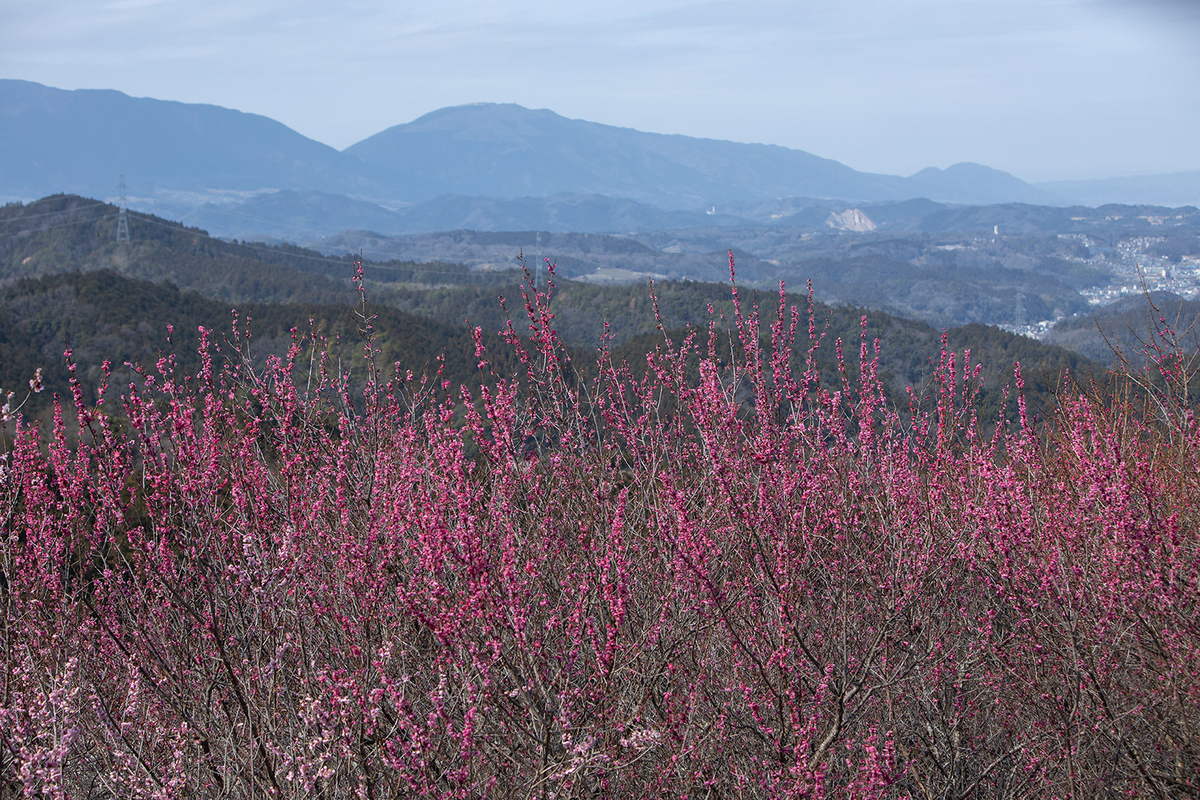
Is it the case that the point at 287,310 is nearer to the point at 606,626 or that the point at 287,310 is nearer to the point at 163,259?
the point at 163,259

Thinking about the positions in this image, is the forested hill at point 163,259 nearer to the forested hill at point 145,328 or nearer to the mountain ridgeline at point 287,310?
the mountain ridgeline at point 287,310

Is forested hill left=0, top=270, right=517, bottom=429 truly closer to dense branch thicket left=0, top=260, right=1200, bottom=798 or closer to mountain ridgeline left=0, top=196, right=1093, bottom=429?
mountain ridgeline left=0, top=196, right=1093, bottom=429

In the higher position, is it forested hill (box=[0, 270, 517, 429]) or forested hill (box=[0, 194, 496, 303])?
forested hill (box=[0, 194, 496, 303])

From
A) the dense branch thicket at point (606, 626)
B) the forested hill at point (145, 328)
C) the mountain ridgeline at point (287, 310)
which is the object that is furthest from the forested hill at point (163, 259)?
the dense branch thicket at point (606, 626)

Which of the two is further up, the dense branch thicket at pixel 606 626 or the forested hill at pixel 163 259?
the forested hill at pixel 163 259

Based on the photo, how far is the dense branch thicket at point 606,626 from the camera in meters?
2.98

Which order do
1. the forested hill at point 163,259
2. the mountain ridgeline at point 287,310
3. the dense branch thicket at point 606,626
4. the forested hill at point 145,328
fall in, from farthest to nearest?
the forested hill at point 163,259, the forested hill at point 145,328, the mountain ridgeline at point 287,310, the dense branch thicket at point 606,626

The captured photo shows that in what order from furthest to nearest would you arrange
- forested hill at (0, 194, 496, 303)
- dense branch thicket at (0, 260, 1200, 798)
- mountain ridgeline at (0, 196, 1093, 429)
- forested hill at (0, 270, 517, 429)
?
forested hill at (0, 194, 496, 303) → forested hill at (0, 270, 517, 429) → mountain ridgeline at (0, 196, 1093, 429) → dense branch thicket at (0, 260, 1200, 798)

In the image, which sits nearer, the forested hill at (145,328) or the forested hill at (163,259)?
the forested hill at (145,328)

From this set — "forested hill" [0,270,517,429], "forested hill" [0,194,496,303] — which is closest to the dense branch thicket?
"forested hill" [0,270,517,429]

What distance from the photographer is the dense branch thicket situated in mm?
2979

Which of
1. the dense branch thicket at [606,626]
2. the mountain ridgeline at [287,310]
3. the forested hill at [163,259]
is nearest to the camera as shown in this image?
the dense branch thicket at [606,626]

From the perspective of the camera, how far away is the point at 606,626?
337cm

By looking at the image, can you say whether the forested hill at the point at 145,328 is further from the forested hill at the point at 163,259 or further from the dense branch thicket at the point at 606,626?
the dense branch thicket at the point at 606,626
